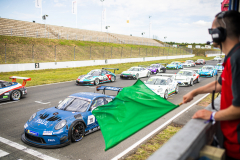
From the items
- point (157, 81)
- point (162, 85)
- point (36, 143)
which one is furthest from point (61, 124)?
point (157, 81)

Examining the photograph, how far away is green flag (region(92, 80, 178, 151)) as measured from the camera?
300 centimetres

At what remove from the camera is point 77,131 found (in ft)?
21.0

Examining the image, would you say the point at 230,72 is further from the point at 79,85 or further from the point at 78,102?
the point at 79,85

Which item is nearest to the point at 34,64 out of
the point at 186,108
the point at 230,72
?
the point at 186,108

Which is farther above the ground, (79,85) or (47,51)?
(47,51)

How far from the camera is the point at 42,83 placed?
17.8 meters

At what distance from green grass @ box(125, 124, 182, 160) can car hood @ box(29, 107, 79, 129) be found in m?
2.47

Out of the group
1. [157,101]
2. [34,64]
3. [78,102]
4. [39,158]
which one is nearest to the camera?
[157,101]

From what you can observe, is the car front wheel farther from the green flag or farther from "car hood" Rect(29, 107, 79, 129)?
the green flag

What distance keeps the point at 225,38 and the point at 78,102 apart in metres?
6.15

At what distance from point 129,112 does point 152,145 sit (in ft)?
9.94

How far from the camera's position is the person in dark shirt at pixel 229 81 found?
5.28 ft

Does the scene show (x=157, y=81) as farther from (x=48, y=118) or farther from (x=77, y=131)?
(x=48, y=118)

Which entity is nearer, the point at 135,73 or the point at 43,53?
the point at 135,73
